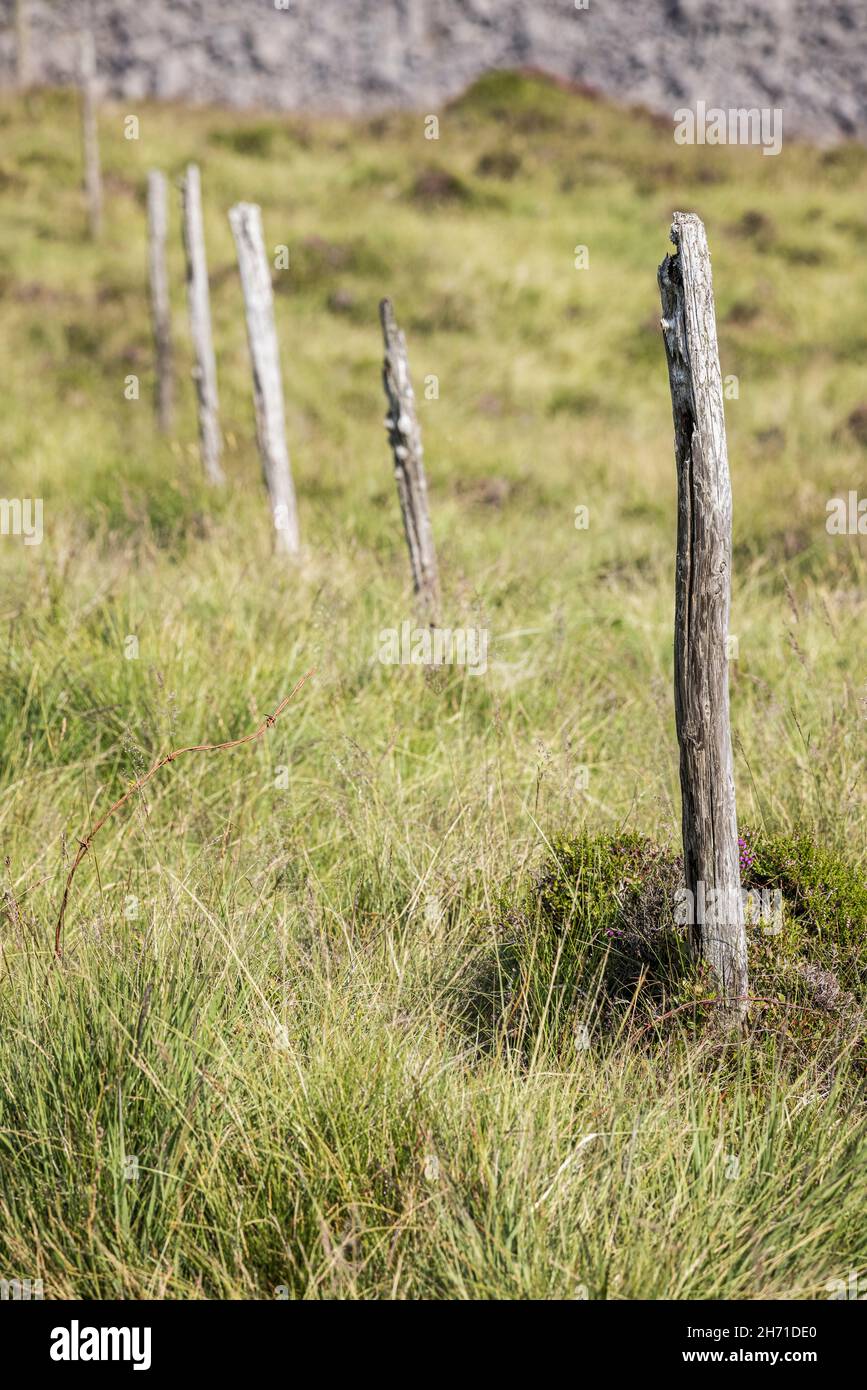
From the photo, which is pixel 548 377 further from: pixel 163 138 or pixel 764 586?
pixel 163 138

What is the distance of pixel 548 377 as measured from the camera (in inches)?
470

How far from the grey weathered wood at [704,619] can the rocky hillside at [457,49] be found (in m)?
34.1

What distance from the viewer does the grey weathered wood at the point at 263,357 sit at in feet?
22.3

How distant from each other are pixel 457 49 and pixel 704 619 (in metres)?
36.8

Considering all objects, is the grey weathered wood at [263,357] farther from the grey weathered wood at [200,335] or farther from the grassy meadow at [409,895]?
the grey weathered wood at [200,335]

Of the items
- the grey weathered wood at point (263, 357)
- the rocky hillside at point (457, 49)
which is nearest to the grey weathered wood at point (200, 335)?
the grey weathered wood at point (263, 357)

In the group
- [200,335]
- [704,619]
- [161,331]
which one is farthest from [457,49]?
[704,619]

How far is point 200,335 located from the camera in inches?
351

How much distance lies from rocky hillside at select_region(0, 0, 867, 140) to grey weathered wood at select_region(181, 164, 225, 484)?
26557 millimetres

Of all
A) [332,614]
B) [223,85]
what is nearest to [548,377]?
[332,614]

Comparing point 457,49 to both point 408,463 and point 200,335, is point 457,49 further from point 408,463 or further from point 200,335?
point 408,463

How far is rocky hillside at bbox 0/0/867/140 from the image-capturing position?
1273 inches

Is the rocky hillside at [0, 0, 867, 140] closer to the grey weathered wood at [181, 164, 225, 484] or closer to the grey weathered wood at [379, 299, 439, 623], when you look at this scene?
the grey weathered wood at [181, 164, 225, 484]
